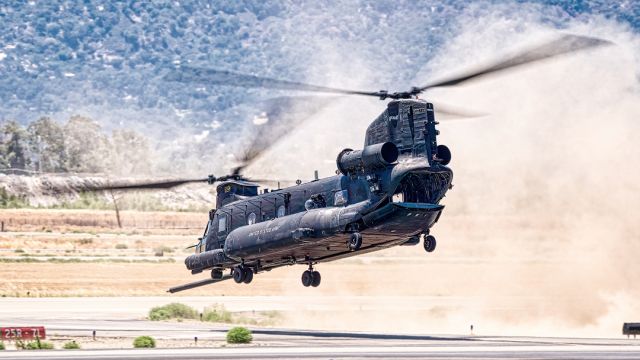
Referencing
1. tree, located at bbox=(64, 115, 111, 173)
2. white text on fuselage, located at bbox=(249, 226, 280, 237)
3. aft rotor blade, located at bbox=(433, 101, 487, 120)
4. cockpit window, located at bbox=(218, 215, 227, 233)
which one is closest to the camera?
aft rotor blade, located at bbox=(433, 101, 487, 120)

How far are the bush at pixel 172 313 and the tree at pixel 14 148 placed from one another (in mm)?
121154

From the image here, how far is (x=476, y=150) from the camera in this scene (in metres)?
70.1

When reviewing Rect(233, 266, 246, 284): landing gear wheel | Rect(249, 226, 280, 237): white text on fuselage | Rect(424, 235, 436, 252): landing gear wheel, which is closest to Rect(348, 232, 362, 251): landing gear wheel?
Rect(424, 235, 436, 252): landing gear wheel

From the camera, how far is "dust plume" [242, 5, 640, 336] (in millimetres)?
54188

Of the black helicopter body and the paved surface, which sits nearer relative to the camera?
the paved surface

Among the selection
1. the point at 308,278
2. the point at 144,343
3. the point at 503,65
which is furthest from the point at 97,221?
the point at 503,65

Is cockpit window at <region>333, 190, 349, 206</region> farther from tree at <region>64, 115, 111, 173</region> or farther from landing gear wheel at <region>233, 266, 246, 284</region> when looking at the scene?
tree at <region>64, 115, 111, 173</region>

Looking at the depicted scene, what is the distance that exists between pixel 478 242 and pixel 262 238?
2493cm

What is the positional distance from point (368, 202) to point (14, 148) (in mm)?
148202

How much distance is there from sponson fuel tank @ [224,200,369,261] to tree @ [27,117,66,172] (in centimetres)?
13569

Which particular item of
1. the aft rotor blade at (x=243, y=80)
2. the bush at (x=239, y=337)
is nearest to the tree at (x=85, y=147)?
the bush at (x=239, y=337)

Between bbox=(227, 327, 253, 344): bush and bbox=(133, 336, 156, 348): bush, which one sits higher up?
bbox=(227, 327, 253, 344): bush

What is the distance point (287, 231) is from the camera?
137 feet

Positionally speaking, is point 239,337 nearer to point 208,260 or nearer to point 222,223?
point 208,260
